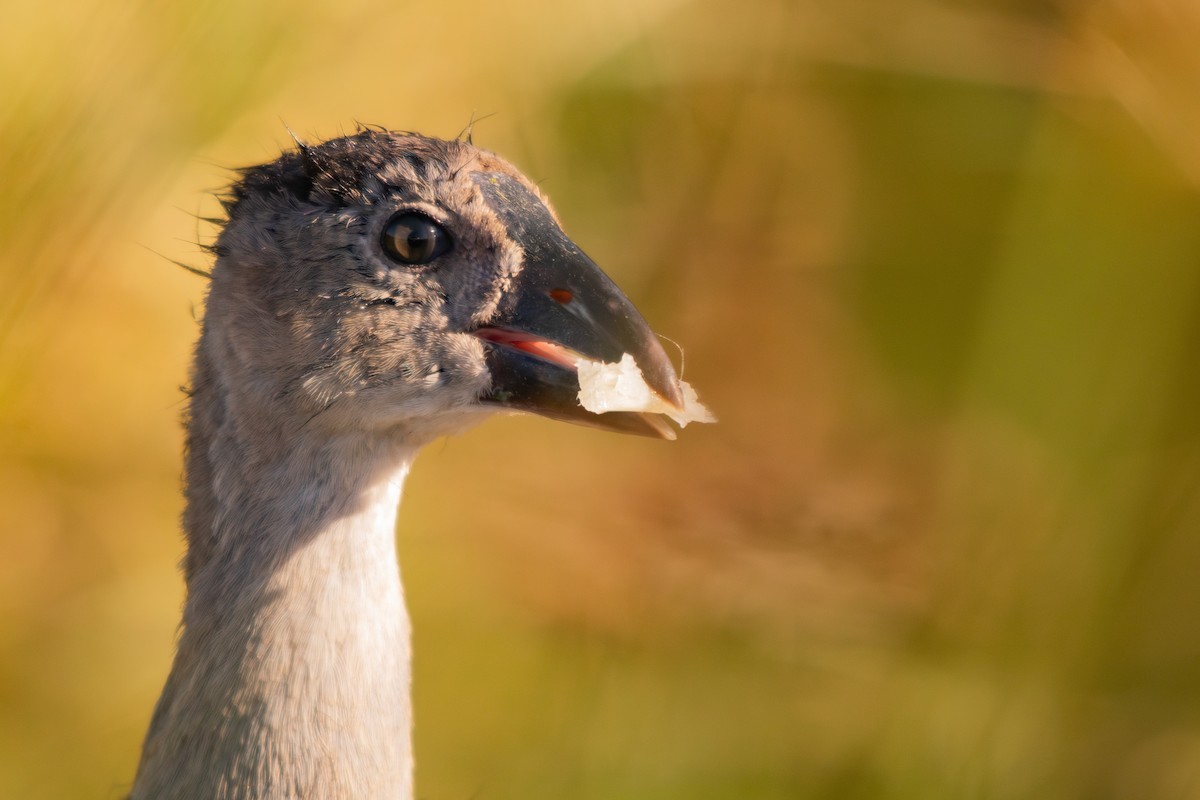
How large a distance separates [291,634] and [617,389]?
0.51 m

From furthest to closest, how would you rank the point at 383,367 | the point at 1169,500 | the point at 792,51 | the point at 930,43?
the point at 792,51
the point at 930,43
the point at 1169,500
the point at 383,367

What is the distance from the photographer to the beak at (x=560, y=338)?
1.28 m

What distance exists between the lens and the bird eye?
1.32 meters

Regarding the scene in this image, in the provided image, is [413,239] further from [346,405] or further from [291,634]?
[291,634]

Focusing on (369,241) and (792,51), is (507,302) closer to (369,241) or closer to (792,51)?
(369,241)

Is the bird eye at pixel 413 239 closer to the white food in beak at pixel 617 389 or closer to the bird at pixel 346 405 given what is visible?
the bird at pixel 346 405

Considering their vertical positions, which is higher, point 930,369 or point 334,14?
point 334,14

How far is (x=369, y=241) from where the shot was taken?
132 cm

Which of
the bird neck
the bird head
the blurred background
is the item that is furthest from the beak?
the blurred background

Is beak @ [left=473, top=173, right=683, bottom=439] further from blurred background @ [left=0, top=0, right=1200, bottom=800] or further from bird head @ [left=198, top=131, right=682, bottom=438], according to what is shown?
blurred background @ [left=0, top=0, right=1200, bottom=800]

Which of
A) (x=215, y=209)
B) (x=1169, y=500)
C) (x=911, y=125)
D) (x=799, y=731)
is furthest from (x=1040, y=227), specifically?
(x=215, y=209)

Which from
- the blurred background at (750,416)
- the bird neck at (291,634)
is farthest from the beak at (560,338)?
the blurred background at (750,416)

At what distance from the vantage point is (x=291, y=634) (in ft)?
4.24

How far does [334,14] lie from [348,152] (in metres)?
1.28
